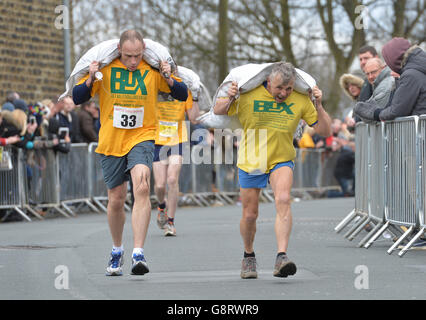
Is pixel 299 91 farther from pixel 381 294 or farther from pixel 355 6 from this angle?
pixel 355 6

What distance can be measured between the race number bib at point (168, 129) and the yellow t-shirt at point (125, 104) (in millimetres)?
4533

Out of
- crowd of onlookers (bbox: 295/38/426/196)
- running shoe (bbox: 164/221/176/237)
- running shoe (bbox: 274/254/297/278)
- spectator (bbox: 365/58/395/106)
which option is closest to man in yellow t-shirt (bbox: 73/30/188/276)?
running shoe (bbox: 274/254/297/278)

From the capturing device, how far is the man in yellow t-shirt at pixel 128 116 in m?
8.15

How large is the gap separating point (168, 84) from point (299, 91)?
1.12m

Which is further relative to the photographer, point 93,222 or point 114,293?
point 93,222

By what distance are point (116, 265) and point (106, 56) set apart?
1766mm

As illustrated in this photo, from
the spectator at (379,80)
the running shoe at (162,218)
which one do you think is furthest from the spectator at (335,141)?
the spectator at (379,80)

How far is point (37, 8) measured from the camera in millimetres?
27844

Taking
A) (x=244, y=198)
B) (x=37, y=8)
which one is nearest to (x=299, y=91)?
(x=244, y=198)

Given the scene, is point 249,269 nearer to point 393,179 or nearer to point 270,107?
point 270,107

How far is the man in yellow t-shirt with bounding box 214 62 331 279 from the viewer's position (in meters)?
8.09

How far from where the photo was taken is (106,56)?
8141 millimetres

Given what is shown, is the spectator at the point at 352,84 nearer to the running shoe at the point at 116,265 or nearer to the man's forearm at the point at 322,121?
the man's forearm at the point at 322,121

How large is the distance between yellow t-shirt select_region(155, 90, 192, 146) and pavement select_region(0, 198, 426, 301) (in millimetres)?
1266
